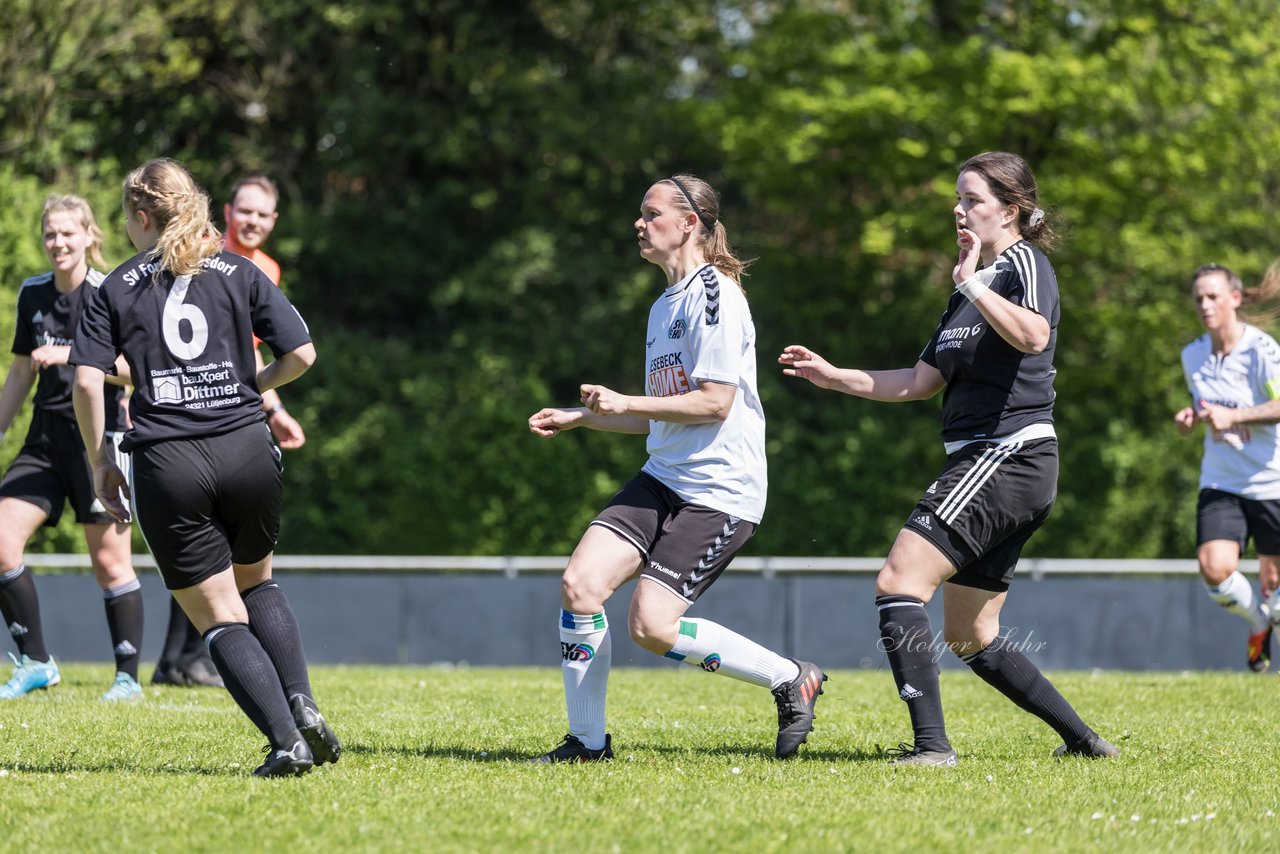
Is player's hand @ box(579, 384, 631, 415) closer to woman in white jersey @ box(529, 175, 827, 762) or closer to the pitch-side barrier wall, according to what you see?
woman in white jersey @ box(529, 175, 827, 762)

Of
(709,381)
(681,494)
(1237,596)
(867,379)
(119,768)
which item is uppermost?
(709,381)

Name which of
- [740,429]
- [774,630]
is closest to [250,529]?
[740,429]

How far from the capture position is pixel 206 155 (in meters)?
22.2

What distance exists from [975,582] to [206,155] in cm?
1905

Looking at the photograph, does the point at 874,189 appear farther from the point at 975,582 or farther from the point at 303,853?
the point at 303,853

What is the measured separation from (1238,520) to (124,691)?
245 inches

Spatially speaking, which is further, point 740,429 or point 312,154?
point 312,154

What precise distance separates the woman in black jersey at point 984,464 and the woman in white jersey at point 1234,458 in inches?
124

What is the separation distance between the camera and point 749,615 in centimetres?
1594

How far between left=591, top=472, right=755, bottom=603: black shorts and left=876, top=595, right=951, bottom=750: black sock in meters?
0.61

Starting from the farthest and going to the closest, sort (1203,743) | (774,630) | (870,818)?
1. (774,630)
2. (1203,743)
3. (870,818)

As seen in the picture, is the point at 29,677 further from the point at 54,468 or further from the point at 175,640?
the point at 54,468

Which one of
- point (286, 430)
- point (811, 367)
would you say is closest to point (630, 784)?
point (811, 367)

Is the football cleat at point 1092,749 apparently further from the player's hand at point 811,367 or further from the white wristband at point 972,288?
the white wristband at point 972,288
